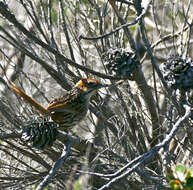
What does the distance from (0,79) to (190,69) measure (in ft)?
5.22

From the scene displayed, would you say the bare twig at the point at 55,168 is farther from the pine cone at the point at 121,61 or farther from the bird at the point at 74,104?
the bird at the point at 74,104

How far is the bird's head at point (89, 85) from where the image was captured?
12.6ft

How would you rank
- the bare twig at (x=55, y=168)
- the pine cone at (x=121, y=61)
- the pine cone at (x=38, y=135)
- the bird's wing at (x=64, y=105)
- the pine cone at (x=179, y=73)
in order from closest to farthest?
the bare twig at (x=55, y=168), the pine cone at (x=179, y=73), the pine cone at (x=38, y=135), the pine cone at (x=121, y=61), the bird's wing at (x=64, y=105)

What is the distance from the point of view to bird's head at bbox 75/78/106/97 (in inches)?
151

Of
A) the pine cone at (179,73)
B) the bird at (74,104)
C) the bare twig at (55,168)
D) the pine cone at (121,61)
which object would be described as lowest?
the bare twig at (55,168)

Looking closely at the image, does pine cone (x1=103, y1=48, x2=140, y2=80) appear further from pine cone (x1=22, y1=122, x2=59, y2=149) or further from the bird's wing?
the bird's wing

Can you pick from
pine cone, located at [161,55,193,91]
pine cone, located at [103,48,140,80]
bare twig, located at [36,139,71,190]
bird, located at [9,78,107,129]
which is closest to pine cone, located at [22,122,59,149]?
bare twig, located at [36,139,71,190]

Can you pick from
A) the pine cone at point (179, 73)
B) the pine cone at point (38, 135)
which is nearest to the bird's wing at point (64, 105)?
the pine cone at point (38, 135)

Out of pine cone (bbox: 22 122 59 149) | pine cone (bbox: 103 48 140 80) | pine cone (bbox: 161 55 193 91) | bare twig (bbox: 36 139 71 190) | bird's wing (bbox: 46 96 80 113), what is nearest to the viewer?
bare twig (bbox: 36 139 71 190)

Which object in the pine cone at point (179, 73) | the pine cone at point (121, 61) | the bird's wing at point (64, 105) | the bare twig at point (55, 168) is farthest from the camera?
the bird's wing at point (64, 105)

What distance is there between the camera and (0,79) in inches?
139

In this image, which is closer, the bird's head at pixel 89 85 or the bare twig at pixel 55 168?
the bare twig at pixel 55 168

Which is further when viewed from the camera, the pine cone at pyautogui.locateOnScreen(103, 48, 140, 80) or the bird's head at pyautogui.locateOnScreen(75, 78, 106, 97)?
the bird's head at pyautogui.locateOnScreen(75, 78, 106, 97)

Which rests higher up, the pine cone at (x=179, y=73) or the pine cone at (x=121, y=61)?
the pine cone at (x=121, y=61)
